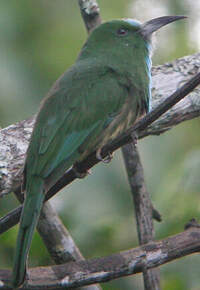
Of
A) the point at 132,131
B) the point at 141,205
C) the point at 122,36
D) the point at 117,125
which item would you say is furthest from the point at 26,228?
the point at 122,36

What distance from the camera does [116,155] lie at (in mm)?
Result: 4773

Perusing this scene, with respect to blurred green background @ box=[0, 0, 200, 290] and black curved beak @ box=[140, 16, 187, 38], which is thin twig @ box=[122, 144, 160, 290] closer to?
blurred green background @ box=[0, 0, 200, 290]

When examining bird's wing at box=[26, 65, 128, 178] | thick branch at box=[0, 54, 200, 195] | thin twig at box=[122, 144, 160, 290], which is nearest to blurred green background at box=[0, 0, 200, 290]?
thin twig at box=[122, 144, 160, 290]

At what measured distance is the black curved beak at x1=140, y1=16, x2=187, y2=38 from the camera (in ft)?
13.8

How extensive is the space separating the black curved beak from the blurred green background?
437 millimetres

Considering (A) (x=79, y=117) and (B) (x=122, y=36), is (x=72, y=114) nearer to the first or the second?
(A) (x=79, y=117)

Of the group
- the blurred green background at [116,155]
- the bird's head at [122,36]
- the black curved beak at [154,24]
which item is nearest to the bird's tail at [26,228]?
the blurred green background at [116,155]

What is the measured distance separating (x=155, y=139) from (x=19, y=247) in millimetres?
1793

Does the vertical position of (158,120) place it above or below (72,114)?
below

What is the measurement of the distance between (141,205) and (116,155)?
74cm

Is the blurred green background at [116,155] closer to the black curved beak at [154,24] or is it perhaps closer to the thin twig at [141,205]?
the thin twig at [141,205]

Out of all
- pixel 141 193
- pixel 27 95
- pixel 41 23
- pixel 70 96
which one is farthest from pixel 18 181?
pixel 41 23

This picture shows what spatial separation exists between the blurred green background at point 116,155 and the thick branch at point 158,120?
0.30m

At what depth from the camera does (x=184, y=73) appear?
14.3 ft
